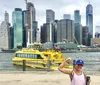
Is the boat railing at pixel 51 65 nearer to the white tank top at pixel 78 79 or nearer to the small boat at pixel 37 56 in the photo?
the small boat at pixel 37 56

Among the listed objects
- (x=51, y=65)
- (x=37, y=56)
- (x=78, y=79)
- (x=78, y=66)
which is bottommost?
(x=37, y=56)

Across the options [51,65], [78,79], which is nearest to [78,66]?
[78,79]

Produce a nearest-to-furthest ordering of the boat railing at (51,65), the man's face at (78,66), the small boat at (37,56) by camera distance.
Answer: the man's face at (78,66) < the boat railing at (51,65) < the small boat at (37,56)

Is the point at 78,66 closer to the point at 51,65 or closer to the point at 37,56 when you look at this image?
the point at 51,65

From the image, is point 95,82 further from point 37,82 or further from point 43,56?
point 43,56

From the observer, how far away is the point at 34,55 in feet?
153

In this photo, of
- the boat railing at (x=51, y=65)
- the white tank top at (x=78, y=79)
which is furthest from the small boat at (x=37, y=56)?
the white tank top at (x=78, y=79)

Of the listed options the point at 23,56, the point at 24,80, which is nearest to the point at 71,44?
the point at 23,56

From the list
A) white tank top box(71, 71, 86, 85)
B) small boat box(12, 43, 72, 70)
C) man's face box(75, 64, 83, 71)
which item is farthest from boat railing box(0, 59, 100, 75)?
man's face box(75, 64, 83, 71)

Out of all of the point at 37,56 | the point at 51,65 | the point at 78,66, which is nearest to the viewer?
the point at 78,66

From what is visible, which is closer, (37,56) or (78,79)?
(78,79)

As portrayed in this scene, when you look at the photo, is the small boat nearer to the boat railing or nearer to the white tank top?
the boat railing

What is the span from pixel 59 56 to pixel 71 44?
500 feet

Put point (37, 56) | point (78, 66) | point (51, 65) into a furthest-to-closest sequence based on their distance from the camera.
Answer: point (37, 56)
point (51, 65)
point (78, 66)
